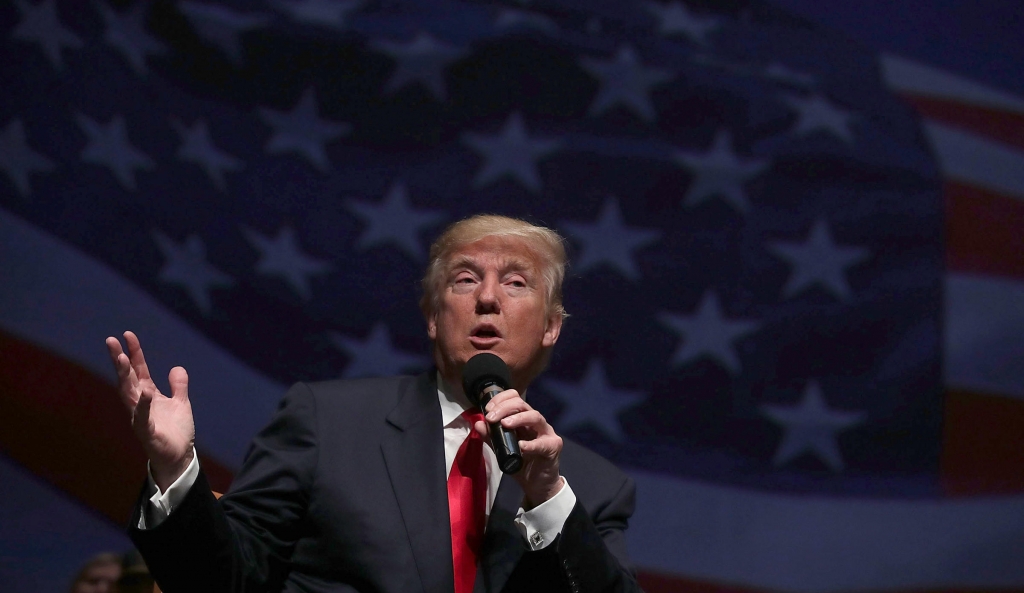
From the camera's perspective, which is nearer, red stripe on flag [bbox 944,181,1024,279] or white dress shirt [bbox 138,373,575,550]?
white dress shirt [bbox 138,373,575,550]

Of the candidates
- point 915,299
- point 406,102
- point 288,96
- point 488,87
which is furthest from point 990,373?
point 288,96

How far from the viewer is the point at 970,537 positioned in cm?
317

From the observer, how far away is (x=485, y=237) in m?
1.92

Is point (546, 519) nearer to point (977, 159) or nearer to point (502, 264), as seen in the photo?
point (502, 264)

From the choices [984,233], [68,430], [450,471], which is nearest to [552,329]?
[450,471]

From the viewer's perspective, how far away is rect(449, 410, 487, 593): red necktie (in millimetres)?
1658

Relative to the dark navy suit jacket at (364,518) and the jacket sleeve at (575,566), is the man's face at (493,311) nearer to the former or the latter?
the dark navy suit jacket at (364,518)

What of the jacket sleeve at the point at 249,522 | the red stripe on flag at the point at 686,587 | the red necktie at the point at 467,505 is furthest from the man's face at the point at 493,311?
the red stripe on flag at the point at 686,587

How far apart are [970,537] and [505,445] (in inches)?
94.3

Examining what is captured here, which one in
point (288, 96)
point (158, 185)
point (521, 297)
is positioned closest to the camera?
point (521, 297)

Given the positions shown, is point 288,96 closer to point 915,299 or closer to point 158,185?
point 158,185

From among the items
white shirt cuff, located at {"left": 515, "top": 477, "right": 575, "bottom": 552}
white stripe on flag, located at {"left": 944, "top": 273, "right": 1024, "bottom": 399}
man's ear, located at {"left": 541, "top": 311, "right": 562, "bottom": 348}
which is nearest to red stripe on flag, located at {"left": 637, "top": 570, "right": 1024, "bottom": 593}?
white stripe on flag, located at {"left": 944, "top": 273, "right": 1024, "bottom": 399}

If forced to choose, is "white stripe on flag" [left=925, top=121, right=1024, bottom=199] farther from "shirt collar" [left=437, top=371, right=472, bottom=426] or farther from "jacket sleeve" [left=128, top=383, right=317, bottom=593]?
"jacket sleeve" [left=128, top=383, right=317, bottom=593]

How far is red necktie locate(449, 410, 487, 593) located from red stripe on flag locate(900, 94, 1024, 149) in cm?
238
